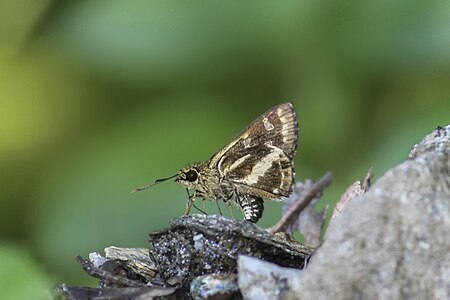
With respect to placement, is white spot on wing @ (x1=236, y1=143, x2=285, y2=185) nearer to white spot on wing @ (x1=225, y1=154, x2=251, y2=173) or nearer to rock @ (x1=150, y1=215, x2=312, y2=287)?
white spot on wing @ (x1=225, y1=154, x2=251, y2=173)

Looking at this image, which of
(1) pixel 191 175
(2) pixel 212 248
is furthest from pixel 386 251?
(1) pixel 191 175

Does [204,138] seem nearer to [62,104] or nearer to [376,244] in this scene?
[62,104]

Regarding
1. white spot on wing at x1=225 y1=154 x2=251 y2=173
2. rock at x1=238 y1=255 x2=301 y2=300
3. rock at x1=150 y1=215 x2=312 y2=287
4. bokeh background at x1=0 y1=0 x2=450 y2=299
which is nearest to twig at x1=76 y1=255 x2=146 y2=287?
rock at x1=150 y1=215 x2=312 y2=287

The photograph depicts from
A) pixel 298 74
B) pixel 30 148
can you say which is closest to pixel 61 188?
A: pixel 30 148

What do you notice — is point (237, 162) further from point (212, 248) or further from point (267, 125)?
point (212, 248)

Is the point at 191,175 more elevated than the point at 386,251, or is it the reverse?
the point at 191,175

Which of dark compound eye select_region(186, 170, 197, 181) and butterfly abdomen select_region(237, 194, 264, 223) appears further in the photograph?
dark compound eye select_region(186, 170, 197, 181)
